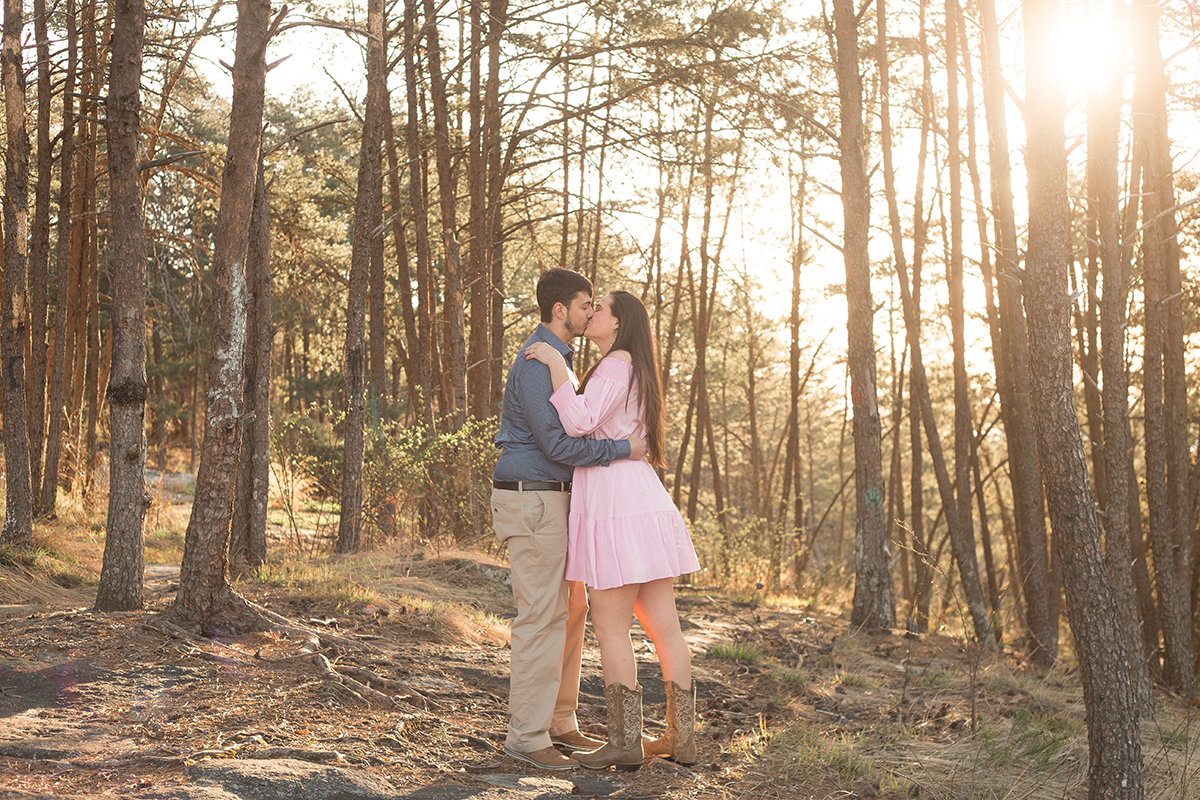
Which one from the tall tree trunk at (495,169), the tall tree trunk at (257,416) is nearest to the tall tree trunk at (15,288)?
the tall tree trunk at (257,416)

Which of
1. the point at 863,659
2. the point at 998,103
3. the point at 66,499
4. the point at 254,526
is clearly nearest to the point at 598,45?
the point at 998,103

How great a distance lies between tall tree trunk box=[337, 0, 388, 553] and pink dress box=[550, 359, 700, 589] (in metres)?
5.76

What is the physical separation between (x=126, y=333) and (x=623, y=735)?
3.59 meters

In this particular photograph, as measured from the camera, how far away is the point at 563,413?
3.83 meters

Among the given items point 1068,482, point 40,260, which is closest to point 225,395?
point 1068,482

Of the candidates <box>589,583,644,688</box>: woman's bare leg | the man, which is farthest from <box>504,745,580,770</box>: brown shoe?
<box>589,583,644,688</box>: woman's bare leg

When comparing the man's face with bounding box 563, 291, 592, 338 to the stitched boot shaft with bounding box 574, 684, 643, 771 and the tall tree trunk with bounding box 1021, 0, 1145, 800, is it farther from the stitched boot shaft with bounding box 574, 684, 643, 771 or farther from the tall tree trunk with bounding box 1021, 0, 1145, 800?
the tall tree trunk with bounding box 1021, 0, 1145, 800

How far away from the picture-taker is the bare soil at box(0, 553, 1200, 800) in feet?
11.3

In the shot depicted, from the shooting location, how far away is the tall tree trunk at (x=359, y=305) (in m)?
9.21

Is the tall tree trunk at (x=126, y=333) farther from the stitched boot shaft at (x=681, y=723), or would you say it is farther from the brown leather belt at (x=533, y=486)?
the stitched boot shaft at (x=681, y=723)

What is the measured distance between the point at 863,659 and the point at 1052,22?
538cm

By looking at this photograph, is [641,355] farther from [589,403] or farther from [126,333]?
[126,333]

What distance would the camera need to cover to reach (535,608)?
3.89 m

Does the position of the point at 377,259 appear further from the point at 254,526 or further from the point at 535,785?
the point at 535,785
